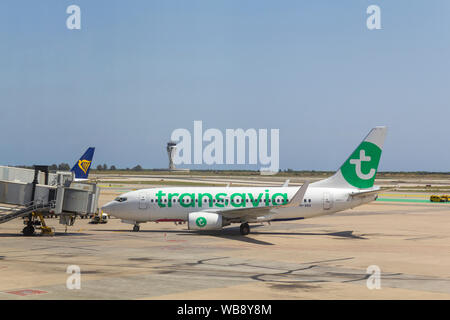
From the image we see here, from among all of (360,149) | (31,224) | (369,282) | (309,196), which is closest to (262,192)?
(309,196)

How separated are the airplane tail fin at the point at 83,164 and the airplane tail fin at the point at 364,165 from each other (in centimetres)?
4082

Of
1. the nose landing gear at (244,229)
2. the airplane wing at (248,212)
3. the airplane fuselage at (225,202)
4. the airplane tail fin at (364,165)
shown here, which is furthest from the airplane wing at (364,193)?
the nose landing gear at (244,229)

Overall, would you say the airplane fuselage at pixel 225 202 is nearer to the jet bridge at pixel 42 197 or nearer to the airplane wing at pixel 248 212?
the airplane wing at pixel 248 212

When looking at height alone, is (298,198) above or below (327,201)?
above

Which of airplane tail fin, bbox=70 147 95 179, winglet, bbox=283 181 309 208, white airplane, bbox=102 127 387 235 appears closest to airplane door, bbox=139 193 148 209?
white airplane, bbox=102 127 387 235

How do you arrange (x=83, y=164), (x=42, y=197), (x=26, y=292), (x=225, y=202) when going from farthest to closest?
(x=83, y=164)
(x=225, y=202)
(x=42, y=197)
(x=26, y=292)

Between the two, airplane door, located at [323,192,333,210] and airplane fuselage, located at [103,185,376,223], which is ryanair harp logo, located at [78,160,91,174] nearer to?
airplane fuselage, located at [103,185,376,223]

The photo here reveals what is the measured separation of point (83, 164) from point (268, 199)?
38.1 metres

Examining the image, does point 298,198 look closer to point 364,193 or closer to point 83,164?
point 364,193

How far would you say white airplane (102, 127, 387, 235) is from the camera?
4444 centimetres

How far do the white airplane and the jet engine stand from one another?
22.5 inches

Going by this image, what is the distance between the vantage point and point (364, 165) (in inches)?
1781

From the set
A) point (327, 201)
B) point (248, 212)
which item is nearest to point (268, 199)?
point (248, 212)
